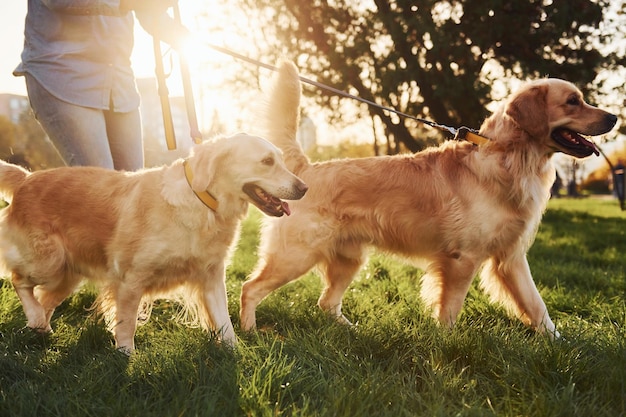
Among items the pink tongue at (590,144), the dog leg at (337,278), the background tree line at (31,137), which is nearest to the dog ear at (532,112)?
the pink tongue at (590,144)

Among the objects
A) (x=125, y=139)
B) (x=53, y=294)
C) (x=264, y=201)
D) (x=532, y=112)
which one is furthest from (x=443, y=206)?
(x=53, y=294)

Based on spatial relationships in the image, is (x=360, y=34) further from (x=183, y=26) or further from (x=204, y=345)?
(x=204, y=345)

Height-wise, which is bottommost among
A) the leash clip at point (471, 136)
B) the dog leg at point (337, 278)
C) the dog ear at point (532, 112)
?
the dog leg at point (337, 278)

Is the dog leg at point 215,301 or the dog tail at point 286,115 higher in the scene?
the dog tail at point 286,115

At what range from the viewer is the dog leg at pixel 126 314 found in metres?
3.16

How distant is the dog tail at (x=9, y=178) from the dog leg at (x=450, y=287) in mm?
2969

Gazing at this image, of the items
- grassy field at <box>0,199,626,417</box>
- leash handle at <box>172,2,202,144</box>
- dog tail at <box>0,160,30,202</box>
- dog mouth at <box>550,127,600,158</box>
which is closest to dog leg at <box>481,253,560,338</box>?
grassy field at <box>0,199,626,417</box>

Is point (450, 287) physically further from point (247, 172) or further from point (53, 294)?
point (53, 294)

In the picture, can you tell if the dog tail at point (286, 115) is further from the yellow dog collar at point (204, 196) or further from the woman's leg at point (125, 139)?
the yellow dog collar at point (204, 196)

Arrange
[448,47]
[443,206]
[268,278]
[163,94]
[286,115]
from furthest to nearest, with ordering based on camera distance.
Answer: [448,47]
[286,115]
[268,278]
[443,206]
[163,94]

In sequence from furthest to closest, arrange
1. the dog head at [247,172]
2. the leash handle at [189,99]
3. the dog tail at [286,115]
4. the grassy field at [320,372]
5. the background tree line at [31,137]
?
the background tree line at [31,137] < the dog tail at [286,115] < the leash handle at [189,99] < the dog head at [247,172] < the grassy field at [320,372]

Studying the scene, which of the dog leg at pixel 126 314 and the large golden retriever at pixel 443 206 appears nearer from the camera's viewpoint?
the dog leg at pixel 126 314

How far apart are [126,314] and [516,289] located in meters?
2.65

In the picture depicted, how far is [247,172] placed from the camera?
334 cm
